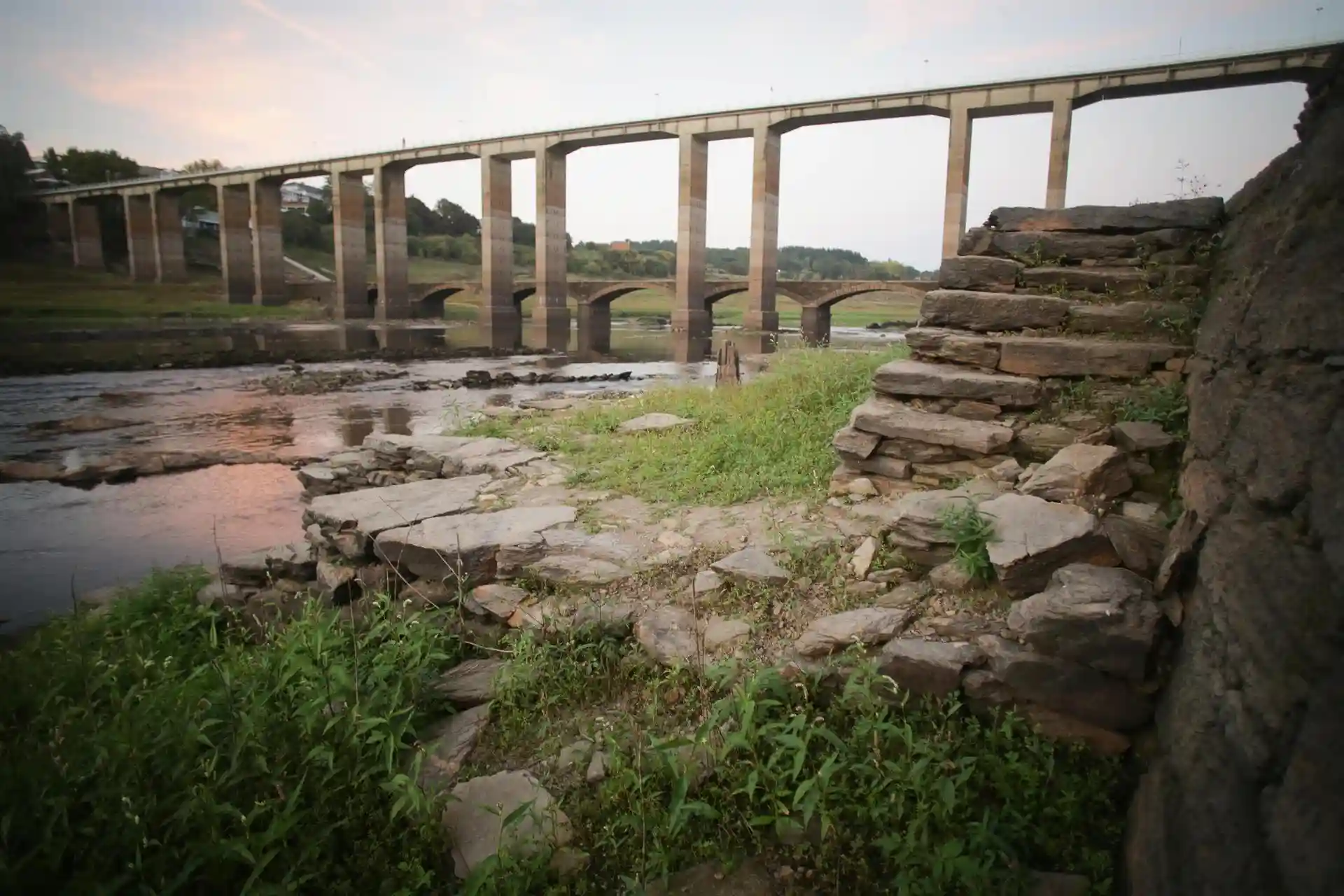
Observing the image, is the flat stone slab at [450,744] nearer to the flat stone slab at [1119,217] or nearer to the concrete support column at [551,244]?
the flat stone slab at [1119,217]

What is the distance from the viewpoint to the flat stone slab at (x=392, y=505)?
4734mm

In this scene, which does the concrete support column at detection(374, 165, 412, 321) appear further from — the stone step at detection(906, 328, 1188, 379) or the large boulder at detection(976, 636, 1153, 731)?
the large boulder at detection(976, 636, 1153, 731)

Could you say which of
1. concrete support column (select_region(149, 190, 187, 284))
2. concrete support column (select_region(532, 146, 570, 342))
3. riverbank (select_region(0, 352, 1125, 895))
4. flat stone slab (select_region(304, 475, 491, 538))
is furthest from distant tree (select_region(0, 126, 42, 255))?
concrete support column (select_region(149, 190, 187, 284))

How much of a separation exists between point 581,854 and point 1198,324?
3.91m

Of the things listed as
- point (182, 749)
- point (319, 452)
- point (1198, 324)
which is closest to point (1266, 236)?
point (1198, 324)

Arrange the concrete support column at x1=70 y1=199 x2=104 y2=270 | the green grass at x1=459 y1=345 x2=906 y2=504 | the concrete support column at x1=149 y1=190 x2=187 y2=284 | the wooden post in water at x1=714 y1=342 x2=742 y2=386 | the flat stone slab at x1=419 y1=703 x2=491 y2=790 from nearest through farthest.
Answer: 1. the flat stone slab at x1=419 y1=703 x2=491 y2=790
2. the green grass at x1=459 y1=345 x2=906 y2=504
3. the wooden post in water at x1=714 y1=342 x2=742 y2=386
4. the concrete support column at x1=70 y1=199 x2=104 y2=270
5. the concrete support column at x1=149 y1=190 x2=187 y2=284

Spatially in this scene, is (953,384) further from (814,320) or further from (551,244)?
(551,244)

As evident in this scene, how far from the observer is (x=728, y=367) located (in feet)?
32.4

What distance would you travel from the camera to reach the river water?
5.97m

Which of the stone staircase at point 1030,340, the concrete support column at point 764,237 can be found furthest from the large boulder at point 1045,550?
the concrete support column at point 764,237

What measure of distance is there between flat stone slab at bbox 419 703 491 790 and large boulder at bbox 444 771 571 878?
12 cm

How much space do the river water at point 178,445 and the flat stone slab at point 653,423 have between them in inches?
114

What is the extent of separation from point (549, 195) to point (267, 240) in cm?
2156

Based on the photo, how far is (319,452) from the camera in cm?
977
